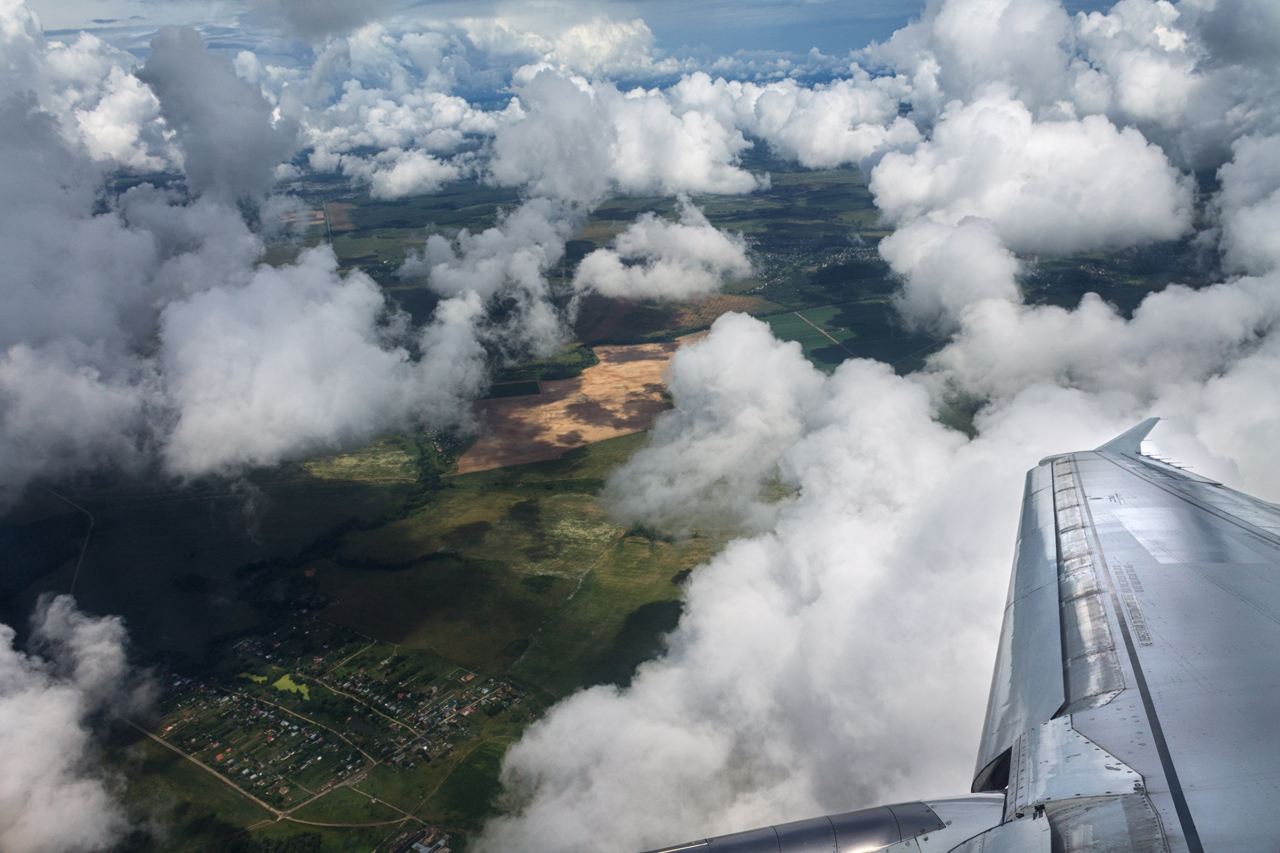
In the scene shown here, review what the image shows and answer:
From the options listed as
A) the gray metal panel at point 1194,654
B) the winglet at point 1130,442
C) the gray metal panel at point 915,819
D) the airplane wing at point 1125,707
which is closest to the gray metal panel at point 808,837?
the airplane wing at point 1125,707

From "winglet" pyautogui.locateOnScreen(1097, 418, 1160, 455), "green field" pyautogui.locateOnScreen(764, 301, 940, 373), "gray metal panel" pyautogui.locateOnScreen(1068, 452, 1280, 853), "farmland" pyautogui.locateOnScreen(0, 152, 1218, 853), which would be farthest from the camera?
"green field" pyautogui.locateOnScreen(764, 301, 940, 373)

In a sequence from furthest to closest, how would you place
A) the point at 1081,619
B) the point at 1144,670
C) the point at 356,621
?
the point at 356,621 < the point at 1081,619 < the point at 1144,670

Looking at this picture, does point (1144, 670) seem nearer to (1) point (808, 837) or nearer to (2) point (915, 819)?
(2) point (915, 819)

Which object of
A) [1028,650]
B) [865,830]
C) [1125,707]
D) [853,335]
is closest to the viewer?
[1125,707]

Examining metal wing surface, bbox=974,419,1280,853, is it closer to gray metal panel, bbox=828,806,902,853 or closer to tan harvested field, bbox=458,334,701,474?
gray metal panel, bbox=828,806,902,853

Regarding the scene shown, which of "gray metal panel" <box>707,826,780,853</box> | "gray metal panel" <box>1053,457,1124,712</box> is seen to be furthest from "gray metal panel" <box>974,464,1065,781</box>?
"gray metal panel" <box>707,826,780,853</box>

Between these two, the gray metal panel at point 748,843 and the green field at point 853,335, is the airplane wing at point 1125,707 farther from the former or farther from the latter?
the green field at point 853,335

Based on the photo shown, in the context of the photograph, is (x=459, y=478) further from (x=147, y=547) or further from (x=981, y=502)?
(x=981, y=502)

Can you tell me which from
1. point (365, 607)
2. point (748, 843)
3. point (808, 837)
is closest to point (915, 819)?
point (808, 837)
